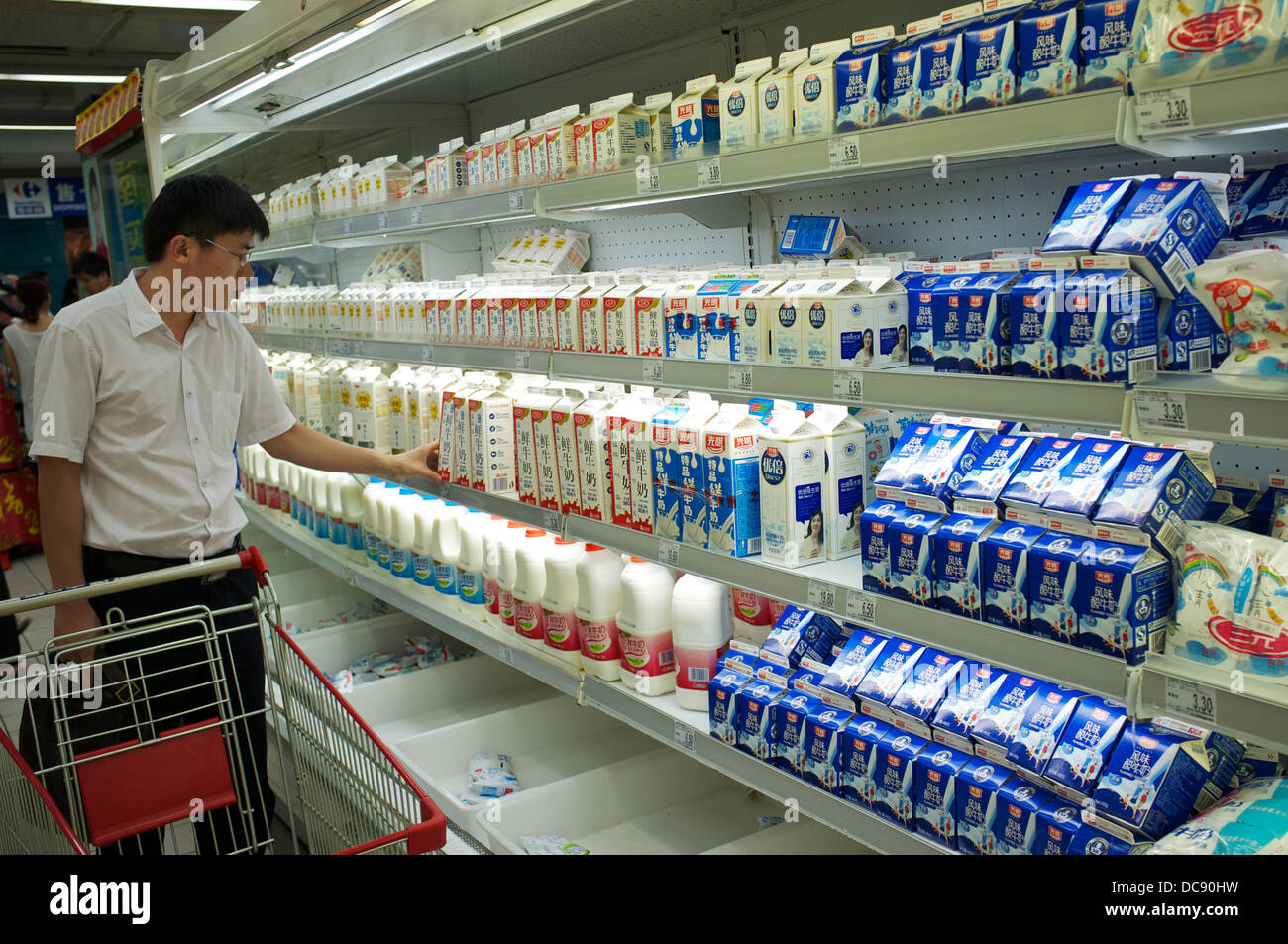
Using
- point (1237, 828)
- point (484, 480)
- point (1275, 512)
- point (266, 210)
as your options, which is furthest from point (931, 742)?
point (266, 210)

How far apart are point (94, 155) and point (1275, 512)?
5.98 metres

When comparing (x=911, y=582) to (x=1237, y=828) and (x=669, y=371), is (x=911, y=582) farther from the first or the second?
(x=669, y=371)

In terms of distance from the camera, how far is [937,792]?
1677mm

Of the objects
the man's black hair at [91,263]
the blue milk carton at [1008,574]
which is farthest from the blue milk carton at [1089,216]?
the man's black hair at [91,263]

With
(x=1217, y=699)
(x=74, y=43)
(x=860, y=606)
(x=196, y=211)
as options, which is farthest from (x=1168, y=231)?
(x=74, y=43)

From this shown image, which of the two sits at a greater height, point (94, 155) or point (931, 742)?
point (94, 155)

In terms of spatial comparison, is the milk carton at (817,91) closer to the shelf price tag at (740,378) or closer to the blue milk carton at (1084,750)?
the shelf price tag at (740,378)

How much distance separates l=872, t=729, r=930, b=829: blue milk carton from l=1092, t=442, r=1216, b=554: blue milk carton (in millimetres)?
521

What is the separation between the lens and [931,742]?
5.79ft

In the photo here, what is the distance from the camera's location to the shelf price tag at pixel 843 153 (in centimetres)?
166

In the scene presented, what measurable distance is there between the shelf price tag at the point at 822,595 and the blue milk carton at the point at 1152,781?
50 centimetres

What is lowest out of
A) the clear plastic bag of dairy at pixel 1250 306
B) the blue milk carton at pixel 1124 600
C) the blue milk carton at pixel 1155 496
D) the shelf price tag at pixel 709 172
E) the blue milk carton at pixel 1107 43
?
the blue milk carton at pixel 1124 600

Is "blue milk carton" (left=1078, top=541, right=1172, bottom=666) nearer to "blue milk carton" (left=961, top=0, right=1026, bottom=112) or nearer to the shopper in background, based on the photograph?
"blue milk carton" (left=961, top=0, right=1026, bottom=112)

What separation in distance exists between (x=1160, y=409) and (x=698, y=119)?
1.21 meters
